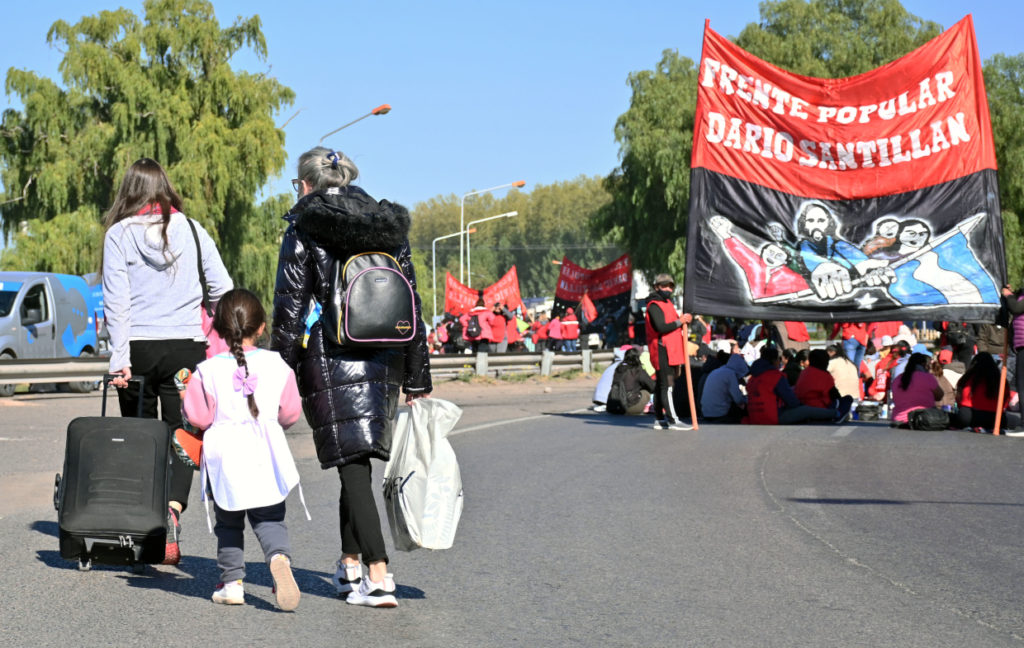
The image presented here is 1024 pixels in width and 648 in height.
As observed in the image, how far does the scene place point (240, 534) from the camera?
5.32 m

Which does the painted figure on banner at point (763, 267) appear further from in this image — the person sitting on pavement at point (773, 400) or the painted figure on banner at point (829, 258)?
the person sitting on pavement at point (773, 400)

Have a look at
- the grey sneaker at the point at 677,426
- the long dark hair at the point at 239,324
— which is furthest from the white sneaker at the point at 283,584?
the grey sneaker at the point at 677,426

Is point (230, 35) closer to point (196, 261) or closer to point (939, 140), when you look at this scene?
point (939, 140)

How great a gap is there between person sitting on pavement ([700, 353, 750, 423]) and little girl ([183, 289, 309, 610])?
1159 centimetres

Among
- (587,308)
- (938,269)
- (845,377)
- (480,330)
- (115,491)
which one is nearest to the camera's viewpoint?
(115,491)

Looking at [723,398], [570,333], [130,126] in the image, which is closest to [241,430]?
[723,398]

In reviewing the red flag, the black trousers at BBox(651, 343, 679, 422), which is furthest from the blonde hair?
A: the red flag

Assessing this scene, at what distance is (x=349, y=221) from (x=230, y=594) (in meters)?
1.50

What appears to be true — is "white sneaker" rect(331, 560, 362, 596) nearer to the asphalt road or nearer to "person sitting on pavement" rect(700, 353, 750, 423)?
the asphalt road

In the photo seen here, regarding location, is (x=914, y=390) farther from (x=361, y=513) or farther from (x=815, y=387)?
(x=361, y=513)

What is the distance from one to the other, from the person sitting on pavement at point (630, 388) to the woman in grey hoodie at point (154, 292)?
37.8 ft

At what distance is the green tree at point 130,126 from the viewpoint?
123ft

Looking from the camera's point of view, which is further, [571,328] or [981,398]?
[571,328]

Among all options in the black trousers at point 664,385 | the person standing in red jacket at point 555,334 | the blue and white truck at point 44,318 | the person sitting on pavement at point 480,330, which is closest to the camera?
the black trousers at point 664,385
